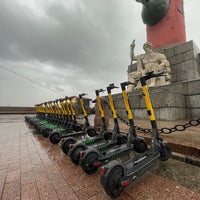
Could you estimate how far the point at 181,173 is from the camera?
1857mm

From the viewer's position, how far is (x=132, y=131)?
242 cm

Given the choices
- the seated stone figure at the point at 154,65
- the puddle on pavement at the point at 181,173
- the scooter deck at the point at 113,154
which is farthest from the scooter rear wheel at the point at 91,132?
the seated stone figure at the point at 154,65

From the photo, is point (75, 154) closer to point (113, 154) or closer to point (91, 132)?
point (113, 154)

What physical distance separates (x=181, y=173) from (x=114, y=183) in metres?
1.10

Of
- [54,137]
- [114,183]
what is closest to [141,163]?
[114,183]

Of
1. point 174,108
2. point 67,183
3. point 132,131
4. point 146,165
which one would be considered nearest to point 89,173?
point 67,183

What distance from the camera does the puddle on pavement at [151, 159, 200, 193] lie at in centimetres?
161

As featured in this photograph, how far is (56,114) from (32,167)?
166 inches

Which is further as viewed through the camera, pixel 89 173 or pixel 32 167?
pixel 32 167

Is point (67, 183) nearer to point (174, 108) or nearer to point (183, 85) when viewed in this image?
point (174, 108)

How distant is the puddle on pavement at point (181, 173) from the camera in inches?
63.6

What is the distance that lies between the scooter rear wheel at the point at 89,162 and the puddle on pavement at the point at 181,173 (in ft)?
2.96

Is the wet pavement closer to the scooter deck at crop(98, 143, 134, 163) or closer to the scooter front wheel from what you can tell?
the scooter front wheel

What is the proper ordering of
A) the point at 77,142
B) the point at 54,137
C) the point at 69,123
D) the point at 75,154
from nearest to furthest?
the point at 75,154 → the point at 77,142 → the point at 54,137 → the point at 69,123
